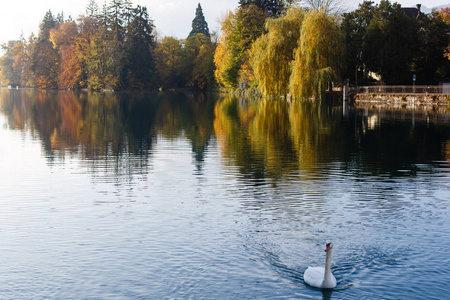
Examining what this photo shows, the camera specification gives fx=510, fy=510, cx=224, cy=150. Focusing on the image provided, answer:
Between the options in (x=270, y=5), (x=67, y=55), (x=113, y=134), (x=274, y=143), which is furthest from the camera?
(x=67, y=55)

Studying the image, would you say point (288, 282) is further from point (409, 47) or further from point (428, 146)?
point (409, 47)

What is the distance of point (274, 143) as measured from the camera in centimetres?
2586

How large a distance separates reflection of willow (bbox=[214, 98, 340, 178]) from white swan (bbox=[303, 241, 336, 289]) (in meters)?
8.72

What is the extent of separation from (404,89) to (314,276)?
185 ft

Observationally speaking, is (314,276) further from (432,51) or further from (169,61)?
(169,61)

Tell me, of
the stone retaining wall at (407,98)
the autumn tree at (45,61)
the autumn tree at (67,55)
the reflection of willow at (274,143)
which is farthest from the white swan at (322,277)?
the autumn tree at (45,61)

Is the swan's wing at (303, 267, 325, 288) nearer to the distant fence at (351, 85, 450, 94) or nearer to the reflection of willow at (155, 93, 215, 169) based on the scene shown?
the reflection of willow at (155, 93, 215, 169)

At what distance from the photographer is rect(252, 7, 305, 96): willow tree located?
2329 inches

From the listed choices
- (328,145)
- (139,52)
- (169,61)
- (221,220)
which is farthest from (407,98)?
(169,61)

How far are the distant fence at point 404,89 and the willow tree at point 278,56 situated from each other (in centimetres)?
1206

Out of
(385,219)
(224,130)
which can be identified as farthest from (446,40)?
(385,219)

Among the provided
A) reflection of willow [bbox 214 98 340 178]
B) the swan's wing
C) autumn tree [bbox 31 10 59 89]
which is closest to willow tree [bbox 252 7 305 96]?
reflection of willow [bbox 214 98 340 178]

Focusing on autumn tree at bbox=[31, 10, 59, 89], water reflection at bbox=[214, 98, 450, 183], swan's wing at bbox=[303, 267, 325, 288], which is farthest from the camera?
autumn tree at bbox=[31, 10, 59, 89]

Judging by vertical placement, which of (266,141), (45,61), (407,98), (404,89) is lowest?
(266,141)
